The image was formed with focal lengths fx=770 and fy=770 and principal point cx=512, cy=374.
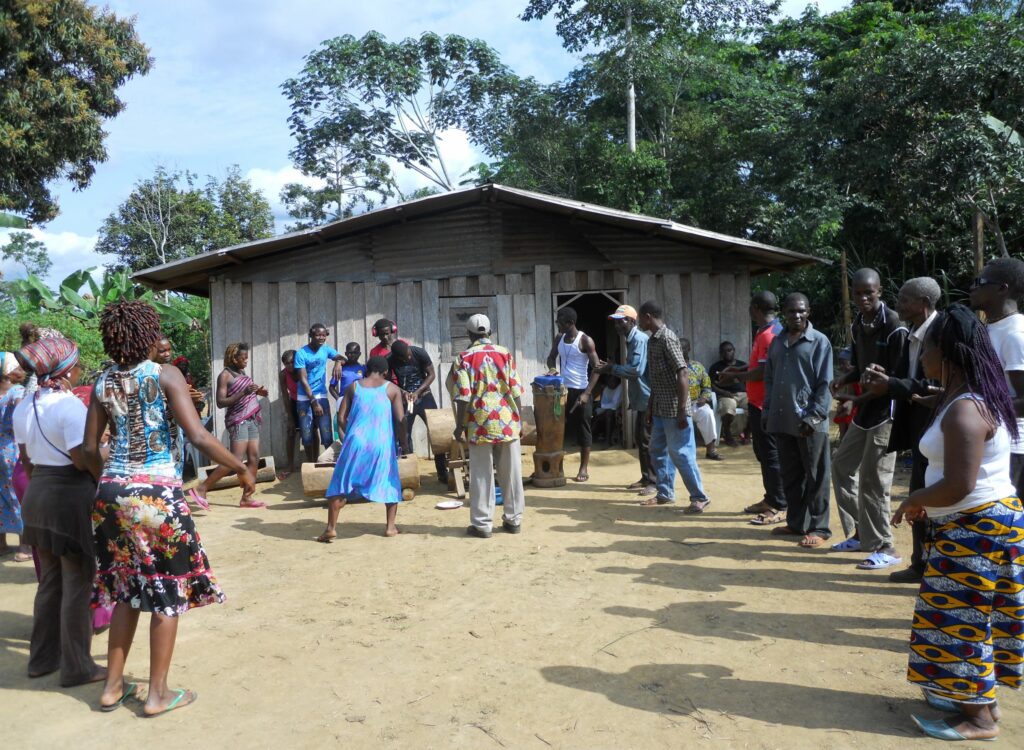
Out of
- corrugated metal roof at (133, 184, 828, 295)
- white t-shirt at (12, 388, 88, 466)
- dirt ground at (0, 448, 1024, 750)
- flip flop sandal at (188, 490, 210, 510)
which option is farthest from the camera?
corrugated metal roof at (133, 184, 828, 295)

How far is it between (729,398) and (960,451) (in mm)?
8090

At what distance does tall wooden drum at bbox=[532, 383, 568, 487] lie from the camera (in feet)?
26.6

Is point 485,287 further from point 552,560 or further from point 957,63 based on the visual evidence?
point 957,63

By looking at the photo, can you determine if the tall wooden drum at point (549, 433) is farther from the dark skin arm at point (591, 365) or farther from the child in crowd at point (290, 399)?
the child in crowd at point (290, 399)

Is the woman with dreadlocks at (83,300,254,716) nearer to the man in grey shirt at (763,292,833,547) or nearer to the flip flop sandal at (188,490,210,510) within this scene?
the flip flop sandal at (188,490,210,510)

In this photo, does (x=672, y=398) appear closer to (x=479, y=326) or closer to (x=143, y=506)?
(x=479, y=326)

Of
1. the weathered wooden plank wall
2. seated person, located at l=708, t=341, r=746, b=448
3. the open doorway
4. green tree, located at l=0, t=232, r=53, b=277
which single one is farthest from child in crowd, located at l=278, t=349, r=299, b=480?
green tree, located at l=0, t=232, r=53, b=277

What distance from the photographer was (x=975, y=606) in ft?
9.41

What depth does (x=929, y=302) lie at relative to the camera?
14.5 feet

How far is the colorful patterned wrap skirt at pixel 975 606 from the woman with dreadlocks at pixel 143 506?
9.43 feet

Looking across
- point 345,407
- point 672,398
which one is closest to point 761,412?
point 672,398

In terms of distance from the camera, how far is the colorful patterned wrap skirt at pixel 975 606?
113 inches

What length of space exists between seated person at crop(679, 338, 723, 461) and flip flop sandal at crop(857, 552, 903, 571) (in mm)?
3501

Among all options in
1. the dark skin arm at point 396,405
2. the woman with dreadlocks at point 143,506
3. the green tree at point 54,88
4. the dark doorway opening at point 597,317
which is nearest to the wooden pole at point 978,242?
the dark doorway opening at point 597,317
